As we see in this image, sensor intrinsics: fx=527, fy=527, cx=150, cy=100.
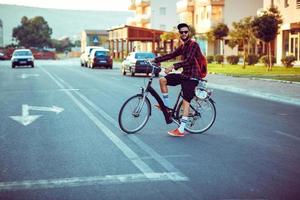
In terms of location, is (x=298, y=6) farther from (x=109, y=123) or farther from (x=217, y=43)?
(x=109, y=123)

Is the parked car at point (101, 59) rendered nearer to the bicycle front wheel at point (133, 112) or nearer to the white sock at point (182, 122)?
the bicycle front wheel at point (133, 112)

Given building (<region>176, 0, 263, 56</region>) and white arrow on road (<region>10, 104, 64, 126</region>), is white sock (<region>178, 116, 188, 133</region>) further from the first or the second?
building (<region>176, 0, 263, 56</region>)

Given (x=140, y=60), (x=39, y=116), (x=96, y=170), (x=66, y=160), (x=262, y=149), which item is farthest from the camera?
(x=140, y=60)

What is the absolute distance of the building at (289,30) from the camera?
42.8 m

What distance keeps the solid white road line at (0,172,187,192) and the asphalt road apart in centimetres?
1

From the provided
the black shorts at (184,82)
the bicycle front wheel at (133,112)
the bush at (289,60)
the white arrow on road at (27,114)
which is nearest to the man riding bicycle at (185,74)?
the black shorts at (184,82)

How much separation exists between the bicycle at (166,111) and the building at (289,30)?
3458 centimetres

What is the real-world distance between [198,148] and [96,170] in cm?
205

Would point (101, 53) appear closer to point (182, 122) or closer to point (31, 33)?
point (182, 122)

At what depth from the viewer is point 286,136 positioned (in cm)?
910

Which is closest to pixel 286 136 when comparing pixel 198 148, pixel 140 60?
pixel 198 148

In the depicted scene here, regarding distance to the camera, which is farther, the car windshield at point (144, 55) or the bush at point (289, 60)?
the bush at point (289, 60)

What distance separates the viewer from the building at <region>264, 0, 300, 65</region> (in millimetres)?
42828

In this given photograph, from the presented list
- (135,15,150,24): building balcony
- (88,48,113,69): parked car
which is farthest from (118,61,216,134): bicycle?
(135,15,150,24): building balcony
